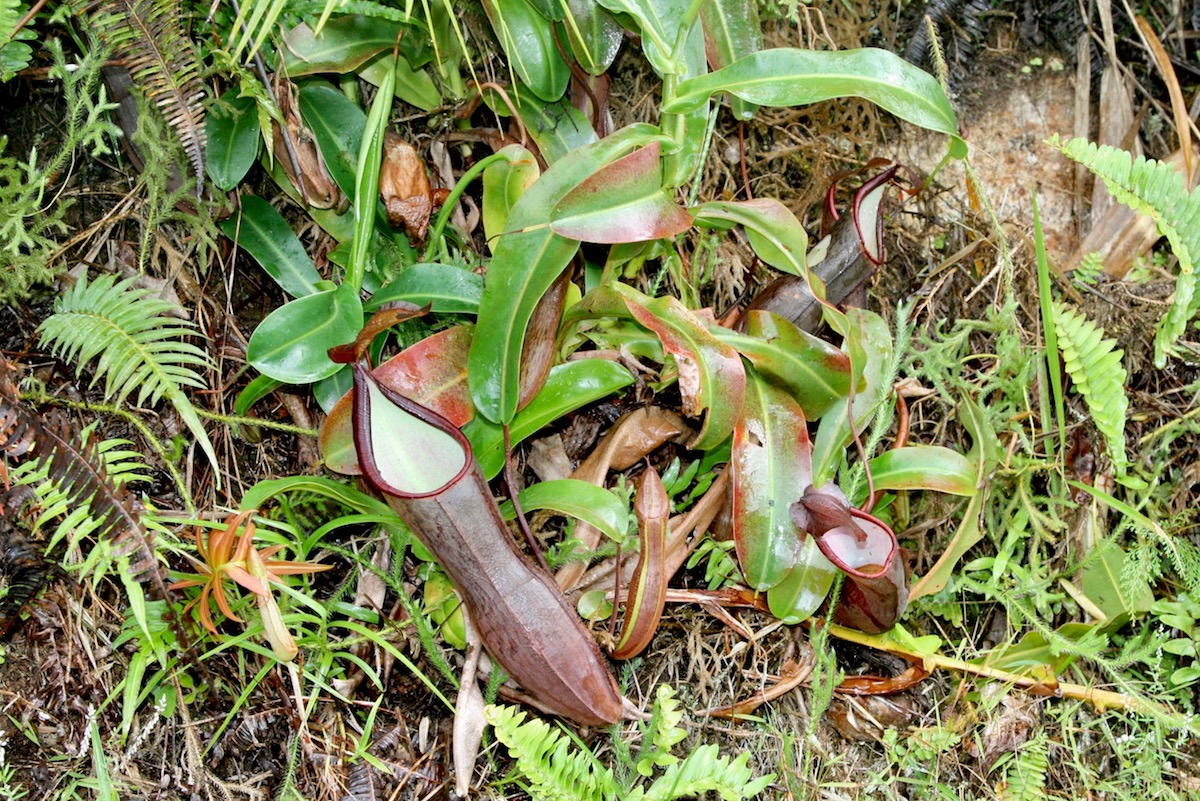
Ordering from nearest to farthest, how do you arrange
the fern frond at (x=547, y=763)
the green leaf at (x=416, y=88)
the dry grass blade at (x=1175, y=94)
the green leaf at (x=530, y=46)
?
the fern frond at (x=547, y=763) < the green leaf at (x=530, y=46) < the green leaf at (x=416, y=88) < the dry grass blade at (x=1175, y=94)

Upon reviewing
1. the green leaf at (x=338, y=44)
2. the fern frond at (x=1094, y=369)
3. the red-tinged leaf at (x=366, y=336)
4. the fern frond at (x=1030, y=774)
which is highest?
the green leaf at (x=338, y=44)

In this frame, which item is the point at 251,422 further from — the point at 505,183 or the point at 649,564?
the point at 649,564

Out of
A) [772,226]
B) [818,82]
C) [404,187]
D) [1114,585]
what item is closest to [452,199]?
[404,187]

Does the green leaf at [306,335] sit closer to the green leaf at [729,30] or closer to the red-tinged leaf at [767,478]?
the red-tinged leaf at [767,478]

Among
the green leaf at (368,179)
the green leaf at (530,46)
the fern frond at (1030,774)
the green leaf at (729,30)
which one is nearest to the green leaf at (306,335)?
the green leaf at (368,179)

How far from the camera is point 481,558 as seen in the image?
65.3 inches

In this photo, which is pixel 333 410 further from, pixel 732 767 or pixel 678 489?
pixel 732 767

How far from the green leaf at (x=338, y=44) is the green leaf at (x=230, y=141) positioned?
135 millimetres

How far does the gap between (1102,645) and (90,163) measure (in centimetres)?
241

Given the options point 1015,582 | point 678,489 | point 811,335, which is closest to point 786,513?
point 678,489

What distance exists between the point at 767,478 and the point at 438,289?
78 cm

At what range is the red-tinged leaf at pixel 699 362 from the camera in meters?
1.65

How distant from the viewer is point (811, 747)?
6.11ft

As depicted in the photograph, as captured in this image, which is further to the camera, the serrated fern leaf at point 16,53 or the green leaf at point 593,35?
the green leaf at point 593,35
